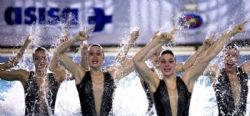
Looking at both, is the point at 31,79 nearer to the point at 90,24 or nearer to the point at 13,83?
the point at 13,83

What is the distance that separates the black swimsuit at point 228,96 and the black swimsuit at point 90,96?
1230 millimetres

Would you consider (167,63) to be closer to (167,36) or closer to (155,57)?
(167,36)

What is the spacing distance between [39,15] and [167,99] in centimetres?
942

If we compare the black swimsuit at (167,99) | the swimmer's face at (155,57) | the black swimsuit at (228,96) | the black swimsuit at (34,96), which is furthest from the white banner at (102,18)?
the black swimsuit at (167,99)

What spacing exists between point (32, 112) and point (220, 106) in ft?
7.11

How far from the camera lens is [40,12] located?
13.8m

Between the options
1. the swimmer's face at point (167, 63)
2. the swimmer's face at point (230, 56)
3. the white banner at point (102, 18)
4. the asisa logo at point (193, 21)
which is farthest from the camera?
the white banner at point (102, 18)

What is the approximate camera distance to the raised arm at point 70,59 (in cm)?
491

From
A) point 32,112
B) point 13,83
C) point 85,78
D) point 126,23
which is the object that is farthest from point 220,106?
point 126,23

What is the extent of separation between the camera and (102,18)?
13.7 m

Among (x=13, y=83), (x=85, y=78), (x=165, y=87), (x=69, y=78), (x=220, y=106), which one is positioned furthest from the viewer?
(x=13, y=83)

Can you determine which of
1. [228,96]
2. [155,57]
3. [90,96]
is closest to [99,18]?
[155,57]

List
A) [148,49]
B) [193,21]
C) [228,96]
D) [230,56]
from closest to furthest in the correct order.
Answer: [148,49], [230,56], [228,96], [193,21]

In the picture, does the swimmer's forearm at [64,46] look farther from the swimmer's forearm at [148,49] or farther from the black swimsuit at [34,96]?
the black swimsuit at [34,96]
